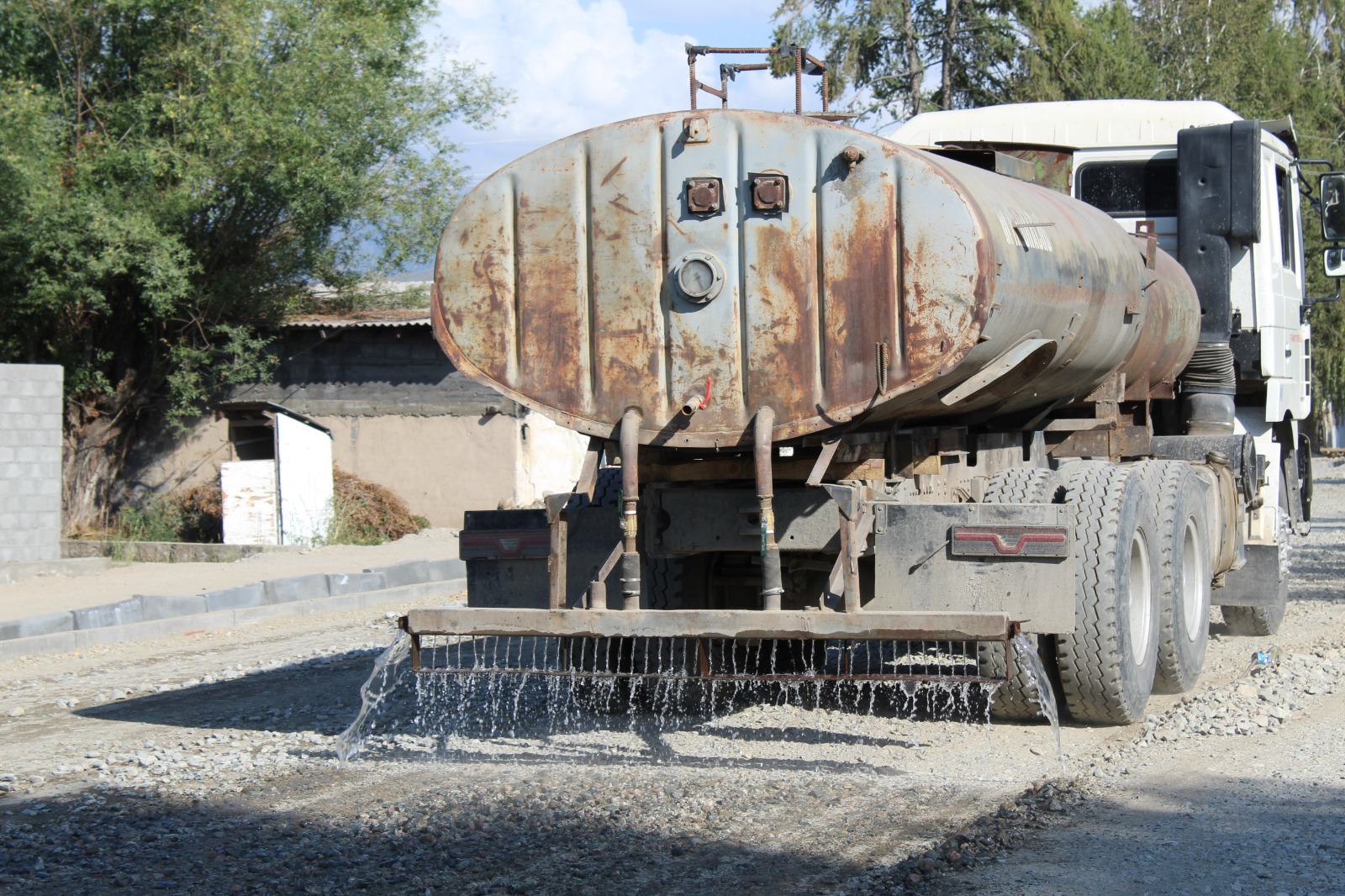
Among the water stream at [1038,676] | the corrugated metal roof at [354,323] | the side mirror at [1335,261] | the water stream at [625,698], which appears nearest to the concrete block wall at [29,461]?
the corrugated metal roof at [354,323]

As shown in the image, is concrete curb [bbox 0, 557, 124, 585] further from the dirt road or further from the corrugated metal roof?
the dirt road

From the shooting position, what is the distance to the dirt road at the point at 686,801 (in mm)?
4602

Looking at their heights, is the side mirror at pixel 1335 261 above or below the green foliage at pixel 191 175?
below

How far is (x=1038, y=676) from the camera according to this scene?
239 inches

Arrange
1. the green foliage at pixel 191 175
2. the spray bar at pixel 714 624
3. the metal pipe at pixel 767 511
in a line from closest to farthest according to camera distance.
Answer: the spray bar at pixel 714 624 < the metal pipe at pixel 767 511 < the green foliage at pixel 191 175

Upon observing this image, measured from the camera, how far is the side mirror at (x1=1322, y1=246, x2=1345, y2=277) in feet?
36.0

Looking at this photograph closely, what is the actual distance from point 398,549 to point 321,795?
12615 millimetres

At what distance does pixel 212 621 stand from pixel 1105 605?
8226 millimetres

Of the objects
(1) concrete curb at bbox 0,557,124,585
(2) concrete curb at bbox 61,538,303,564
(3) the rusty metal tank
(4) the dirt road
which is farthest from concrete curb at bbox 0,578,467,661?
(3) the rusty metal tank

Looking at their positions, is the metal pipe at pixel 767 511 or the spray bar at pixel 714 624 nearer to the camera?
the spray bar at pixel 714 624

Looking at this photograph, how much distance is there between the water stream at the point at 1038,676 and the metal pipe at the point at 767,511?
98cm

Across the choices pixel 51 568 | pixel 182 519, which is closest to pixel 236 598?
pixel 51 568

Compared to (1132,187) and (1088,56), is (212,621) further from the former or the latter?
(1088,56)

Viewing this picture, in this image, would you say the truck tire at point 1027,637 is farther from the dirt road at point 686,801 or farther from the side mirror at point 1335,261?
the side mirror at point 1335,261
